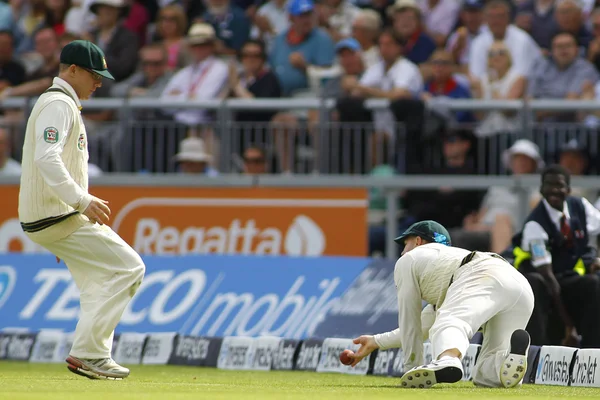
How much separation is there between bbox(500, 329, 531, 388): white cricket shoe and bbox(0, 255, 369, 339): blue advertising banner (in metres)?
4.69

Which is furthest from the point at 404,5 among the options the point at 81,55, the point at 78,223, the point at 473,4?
the point at 78,223

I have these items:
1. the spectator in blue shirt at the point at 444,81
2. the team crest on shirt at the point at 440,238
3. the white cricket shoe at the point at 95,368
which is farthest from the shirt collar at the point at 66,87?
the spectator in blue shirt at the point at 444,81

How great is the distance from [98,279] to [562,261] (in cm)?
475

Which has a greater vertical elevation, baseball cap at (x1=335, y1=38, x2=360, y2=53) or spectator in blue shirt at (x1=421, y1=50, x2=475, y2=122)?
baseball cap at (x1=335, y1=38, x2=360, y2=53)

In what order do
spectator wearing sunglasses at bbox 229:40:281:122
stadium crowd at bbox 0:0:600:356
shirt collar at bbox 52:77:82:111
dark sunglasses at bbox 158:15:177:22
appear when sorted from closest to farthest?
1. shirt collar at bbox 52:77:82:111
2. stadium crowd at bbox 0:0:600:356
3. spectator wearing sunglasses at bbox 229:40:281:122
4. dark sunglasses at bbox 158:15:177:22

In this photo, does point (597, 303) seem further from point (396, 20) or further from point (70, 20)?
point (70, 20)

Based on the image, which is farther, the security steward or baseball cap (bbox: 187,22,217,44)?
baseball cap (bbox: 187,22,217,44)

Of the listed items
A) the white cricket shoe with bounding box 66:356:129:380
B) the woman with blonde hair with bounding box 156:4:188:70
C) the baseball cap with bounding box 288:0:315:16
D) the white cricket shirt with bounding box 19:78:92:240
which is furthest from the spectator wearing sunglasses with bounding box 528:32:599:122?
the white cricket shoe with bounding box 66:356:129:380

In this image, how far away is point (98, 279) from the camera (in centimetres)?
910

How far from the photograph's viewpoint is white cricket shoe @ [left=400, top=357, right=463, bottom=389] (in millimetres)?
8086

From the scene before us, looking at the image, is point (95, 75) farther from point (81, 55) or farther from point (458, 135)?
point (458, 135)

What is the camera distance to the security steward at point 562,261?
38.0 ft

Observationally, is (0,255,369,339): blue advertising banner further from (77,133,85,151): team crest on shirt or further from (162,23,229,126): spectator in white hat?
(77,133,85,151): team crest on shirt

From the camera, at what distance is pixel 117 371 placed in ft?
30.0
